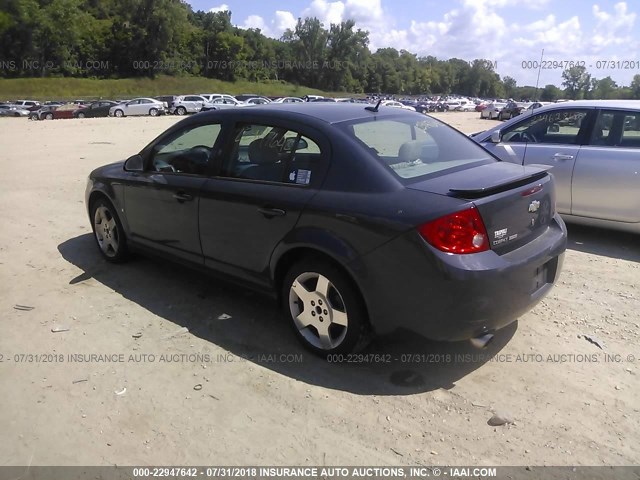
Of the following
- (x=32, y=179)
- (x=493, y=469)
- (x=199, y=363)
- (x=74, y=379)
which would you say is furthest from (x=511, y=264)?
(x=32, y=179)

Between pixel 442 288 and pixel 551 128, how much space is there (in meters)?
4.17

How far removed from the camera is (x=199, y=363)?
3.52 meters

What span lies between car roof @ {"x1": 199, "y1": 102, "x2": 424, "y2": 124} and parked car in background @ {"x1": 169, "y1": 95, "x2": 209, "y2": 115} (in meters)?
40.4

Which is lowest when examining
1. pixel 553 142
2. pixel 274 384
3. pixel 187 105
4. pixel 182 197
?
pixel 274 384

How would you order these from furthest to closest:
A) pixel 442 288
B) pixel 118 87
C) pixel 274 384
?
pixel 118 87 < pixel 274 384 < pixel 442 288

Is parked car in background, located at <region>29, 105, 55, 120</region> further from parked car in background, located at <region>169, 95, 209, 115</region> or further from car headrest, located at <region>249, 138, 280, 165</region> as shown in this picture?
car headrest, located at <region>249, 138, 280, 165</region>

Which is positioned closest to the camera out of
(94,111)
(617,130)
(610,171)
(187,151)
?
(187,151)

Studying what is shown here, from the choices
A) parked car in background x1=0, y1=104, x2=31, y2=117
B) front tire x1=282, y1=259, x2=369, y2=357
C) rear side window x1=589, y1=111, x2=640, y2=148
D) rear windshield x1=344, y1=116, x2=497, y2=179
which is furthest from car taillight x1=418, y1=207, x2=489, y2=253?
parked car in background x1=0, y1=104, x2=31, y2=117

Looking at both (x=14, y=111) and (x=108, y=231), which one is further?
(x=14, y=111)

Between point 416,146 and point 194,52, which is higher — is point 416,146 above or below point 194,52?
below

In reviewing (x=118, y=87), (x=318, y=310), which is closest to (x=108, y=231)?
(x=318, y=310)

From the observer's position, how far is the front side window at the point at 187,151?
4184 millimetres

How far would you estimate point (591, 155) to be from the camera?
18.7 ft

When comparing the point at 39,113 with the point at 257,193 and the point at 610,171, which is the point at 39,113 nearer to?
the point at 257,193
